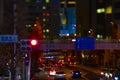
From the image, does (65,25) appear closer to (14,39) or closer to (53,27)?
(53,27)

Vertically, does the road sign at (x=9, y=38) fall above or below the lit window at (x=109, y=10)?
Result: below

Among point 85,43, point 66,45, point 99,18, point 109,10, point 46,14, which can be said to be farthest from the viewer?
point 46,14

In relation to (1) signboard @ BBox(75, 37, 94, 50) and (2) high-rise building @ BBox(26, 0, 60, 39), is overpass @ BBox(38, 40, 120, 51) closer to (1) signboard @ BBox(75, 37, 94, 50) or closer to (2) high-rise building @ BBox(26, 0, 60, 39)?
(1) signboard @ BBox(75, 37, 94, 50)

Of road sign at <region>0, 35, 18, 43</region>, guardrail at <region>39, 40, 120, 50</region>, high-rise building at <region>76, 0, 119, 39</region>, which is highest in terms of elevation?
high-rise building at <region>76, 0, 119, 39</region>

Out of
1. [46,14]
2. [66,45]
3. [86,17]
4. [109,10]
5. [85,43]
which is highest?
[46,14]

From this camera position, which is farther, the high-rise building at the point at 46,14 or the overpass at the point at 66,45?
the high-rise building at the point at 46,14

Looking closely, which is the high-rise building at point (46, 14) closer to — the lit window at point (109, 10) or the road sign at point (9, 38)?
the lit window at point (109, 10)

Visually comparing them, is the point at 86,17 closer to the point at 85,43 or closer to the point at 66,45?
the point at 66,45

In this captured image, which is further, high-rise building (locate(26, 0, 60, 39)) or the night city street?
high-rise building (locate(26, 0, 60, 39))

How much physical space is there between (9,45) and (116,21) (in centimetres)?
7713

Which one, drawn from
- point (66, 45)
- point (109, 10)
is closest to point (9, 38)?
point (66, 45)

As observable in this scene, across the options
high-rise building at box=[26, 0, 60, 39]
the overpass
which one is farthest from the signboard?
high-rise building at box=[26, 0, 60, 39]

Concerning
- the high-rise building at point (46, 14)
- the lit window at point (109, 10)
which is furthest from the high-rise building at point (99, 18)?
the high-rise building at point (46, 14)

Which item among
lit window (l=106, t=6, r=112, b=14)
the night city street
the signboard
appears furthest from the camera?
lit window (l=106, t=6, r=112, b=14)
